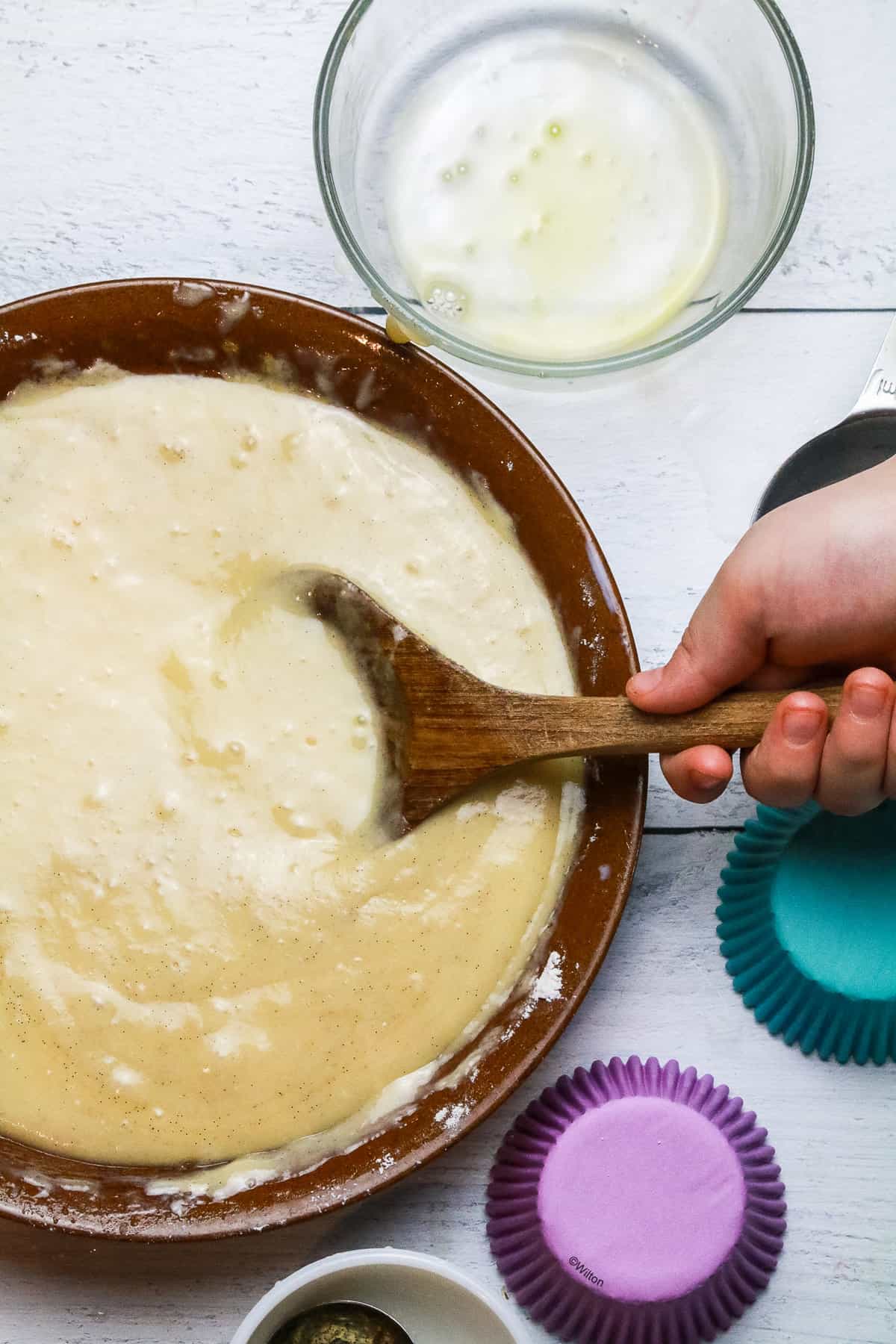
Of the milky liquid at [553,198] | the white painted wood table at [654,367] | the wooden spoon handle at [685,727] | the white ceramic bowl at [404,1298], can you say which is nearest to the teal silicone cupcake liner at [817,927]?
the white painted wood table at [654,367]

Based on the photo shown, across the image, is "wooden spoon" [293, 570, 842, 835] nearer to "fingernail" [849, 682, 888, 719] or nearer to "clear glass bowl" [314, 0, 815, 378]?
"fingernail" [849, 682, 888, 719]

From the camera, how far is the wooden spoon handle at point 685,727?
2.64 feet

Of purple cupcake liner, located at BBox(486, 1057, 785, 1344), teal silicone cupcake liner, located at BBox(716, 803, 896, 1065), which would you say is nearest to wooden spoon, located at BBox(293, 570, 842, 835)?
teal silicone cupcake liner, located at BBox(716, 803, 896, 1065)

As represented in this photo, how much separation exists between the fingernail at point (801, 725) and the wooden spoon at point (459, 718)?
0.7 inches

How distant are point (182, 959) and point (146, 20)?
746 mm

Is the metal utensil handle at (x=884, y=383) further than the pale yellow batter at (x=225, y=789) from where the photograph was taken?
Yes

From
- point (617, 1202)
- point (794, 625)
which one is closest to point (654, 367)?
point (794, 625)

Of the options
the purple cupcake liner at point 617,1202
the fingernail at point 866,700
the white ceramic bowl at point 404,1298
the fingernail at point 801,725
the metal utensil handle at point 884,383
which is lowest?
the white ceramic bowl at point 404,1298

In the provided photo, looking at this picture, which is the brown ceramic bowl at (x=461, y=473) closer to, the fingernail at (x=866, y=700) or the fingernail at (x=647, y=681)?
the fingernail at (x=647, y=681)

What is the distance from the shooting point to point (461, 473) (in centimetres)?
89

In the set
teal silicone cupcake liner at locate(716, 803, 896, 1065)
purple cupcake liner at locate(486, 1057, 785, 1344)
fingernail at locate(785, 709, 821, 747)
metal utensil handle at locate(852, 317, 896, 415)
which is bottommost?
purple cupcake liner at locate(486, 1057, 785, 1344)

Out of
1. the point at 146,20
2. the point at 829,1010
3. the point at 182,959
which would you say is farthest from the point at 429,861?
the point at 146,20

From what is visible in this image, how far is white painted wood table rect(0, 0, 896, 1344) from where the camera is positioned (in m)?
0.91

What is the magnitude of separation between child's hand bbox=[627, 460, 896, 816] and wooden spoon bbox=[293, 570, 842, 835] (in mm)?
17
